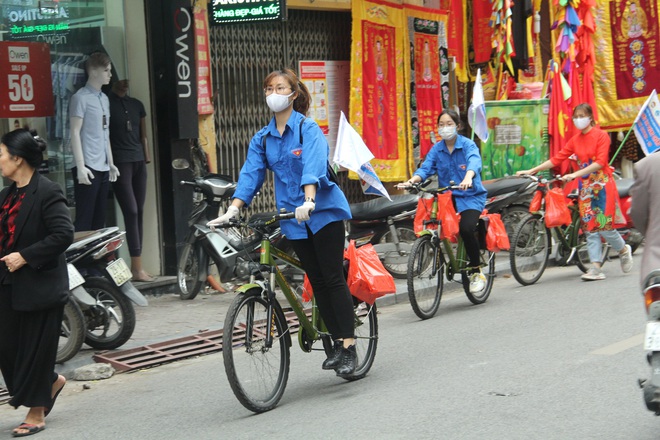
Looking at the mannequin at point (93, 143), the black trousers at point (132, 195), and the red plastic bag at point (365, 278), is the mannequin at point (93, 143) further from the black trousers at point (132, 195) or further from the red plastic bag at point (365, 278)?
the red plastic bag at point (365, 278)

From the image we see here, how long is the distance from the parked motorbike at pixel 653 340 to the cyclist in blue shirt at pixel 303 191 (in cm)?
207

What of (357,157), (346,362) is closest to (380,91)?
(357,157)

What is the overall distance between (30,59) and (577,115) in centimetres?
557

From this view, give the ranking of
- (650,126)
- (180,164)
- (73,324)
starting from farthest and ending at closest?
(650,126) < (180,164) < (73,324)

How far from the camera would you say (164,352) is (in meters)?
8.16

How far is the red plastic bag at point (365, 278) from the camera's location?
6.63 m

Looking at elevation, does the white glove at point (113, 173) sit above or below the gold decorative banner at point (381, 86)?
below

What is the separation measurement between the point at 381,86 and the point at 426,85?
1135 mm

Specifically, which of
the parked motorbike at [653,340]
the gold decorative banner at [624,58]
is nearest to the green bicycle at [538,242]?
the parked motorbike at [653,340]

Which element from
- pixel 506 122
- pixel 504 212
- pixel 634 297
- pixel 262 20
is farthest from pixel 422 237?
pixel 506 122

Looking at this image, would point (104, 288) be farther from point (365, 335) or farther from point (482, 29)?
point (482, 29)

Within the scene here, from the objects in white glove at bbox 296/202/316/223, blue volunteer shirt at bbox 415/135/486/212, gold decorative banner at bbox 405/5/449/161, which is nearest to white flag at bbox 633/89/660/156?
gold decorative banner at bbox 405/5/449/161

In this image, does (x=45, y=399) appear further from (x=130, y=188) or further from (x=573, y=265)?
(x=573, y=265)

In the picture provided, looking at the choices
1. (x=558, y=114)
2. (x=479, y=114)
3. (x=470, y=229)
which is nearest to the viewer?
(x=470, y=229)
